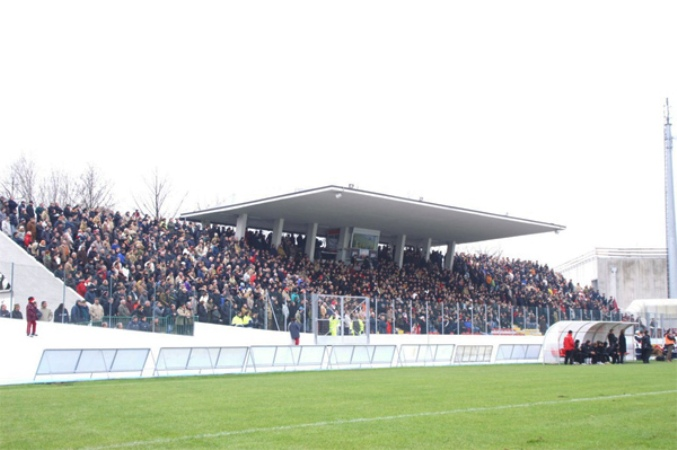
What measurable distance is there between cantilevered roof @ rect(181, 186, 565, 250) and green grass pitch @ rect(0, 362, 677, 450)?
2304 centimetres

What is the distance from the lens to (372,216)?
47781 millimetres

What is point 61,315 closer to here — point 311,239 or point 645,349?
point 311,239

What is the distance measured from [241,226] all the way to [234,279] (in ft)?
29.1

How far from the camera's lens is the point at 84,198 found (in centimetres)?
6594

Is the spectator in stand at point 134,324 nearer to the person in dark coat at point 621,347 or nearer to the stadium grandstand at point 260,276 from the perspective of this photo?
the stadium grandstand at point 260,276

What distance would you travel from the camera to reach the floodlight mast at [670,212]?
63.6m

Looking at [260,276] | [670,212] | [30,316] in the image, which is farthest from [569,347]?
[670,212]

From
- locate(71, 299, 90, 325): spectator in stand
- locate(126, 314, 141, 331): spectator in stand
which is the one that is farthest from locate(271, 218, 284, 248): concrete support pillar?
locate(71, 299, 90, 325): spectator in stand

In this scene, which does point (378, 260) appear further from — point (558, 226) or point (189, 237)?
point (189, 237)

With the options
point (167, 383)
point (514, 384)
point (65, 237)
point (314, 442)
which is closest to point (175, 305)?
point (65, 237)

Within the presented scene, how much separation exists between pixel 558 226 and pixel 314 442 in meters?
44.4

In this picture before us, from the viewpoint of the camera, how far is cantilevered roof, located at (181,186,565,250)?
4284 centimetres

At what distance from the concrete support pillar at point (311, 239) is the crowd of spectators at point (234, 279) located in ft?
2.05

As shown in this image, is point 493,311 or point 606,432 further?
point 493,311
